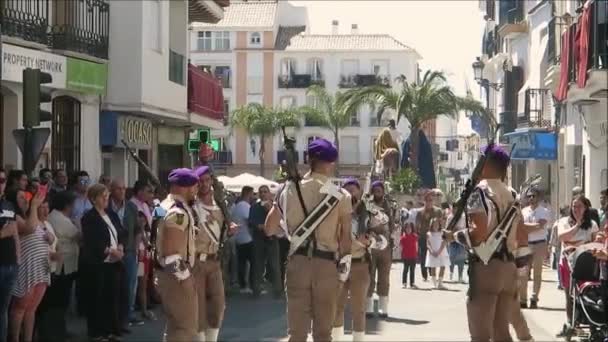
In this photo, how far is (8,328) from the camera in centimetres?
1294

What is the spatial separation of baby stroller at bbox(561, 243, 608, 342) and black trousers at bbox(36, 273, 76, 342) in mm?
5886

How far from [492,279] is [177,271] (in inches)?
107

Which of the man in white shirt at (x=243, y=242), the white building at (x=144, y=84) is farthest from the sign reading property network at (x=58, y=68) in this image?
the man in white shirt at (x=243, y=242)

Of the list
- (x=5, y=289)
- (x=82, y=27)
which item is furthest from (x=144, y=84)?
(x=5, y=289)

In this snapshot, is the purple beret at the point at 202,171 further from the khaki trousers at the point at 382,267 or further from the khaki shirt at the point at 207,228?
the khaki trousers at the point at 382,267

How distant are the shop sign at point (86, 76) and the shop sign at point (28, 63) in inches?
14.2

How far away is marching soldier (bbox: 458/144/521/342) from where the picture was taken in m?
10.4

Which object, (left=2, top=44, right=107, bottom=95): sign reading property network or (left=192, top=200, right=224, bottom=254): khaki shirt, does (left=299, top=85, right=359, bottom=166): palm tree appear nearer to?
(left=2, top=44, right=107, bottom=95): sign reading property network

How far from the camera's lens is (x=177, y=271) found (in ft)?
34.2

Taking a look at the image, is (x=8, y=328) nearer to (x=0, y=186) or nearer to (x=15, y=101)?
(x=0, y=186)

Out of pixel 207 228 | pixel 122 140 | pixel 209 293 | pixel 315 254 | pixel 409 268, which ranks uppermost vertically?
pixel 122 140

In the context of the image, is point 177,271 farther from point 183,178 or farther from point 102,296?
point 102,296

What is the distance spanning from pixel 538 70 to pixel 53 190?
96.5ft

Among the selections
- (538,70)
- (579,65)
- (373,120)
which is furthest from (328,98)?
(579,65)
